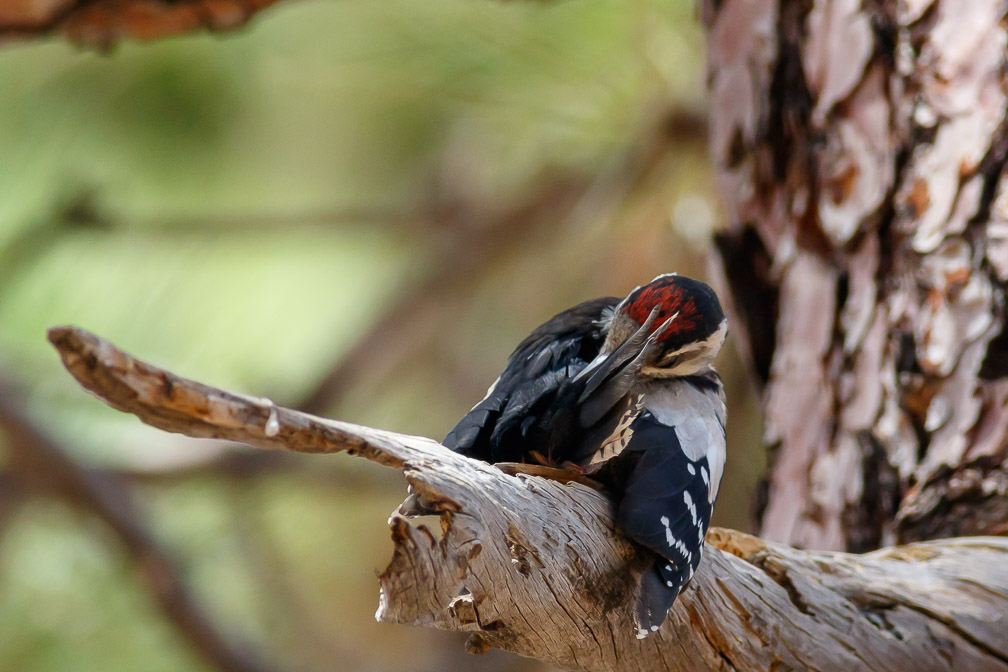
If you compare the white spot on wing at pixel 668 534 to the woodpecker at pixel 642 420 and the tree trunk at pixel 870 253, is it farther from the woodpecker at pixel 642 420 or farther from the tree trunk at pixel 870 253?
the tree trunk at pixel 870 253

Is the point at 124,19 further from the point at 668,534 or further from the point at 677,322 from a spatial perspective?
the point at 668,534

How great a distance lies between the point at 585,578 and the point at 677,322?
27 cm

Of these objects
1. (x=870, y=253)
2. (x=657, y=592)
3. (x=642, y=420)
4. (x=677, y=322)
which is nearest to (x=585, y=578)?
(x=657, y=592)

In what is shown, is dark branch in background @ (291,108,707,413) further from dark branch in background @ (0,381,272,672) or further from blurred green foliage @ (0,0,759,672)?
dark branch in background @ (0,381,272,672)

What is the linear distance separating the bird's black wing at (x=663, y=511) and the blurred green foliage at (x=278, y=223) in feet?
4.53

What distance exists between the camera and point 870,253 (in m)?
1.32

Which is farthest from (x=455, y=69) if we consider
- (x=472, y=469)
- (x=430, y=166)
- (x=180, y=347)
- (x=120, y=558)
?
(x=472, y=469)

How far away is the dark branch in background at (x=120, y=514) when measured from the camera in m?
1.88

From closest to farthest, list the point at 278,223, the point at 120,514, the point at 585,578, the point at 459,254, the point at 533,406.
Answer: the point at 585,578
the point at 533,406
the point at 120,514
the point at 278,223
the point at 459,254

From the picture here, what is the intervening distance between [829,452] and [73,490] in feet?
5.03

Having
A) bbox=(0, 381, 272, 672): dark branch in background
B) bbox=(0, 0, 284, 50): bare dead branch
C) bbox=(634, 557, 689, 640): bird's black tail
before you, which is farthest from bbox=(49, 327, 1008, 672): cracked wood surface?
bbox=(0, 381, 272, 672): dark branch in background

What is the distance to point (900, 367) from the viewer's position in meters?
1.25

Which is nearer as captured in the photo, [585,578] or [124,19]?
[585,578]

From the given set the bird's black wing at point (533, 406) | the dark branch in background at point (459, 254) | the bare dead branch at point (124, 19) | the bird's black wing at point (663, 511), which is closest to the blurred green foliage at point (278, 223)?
the dark branch in background at point (459, 254)
